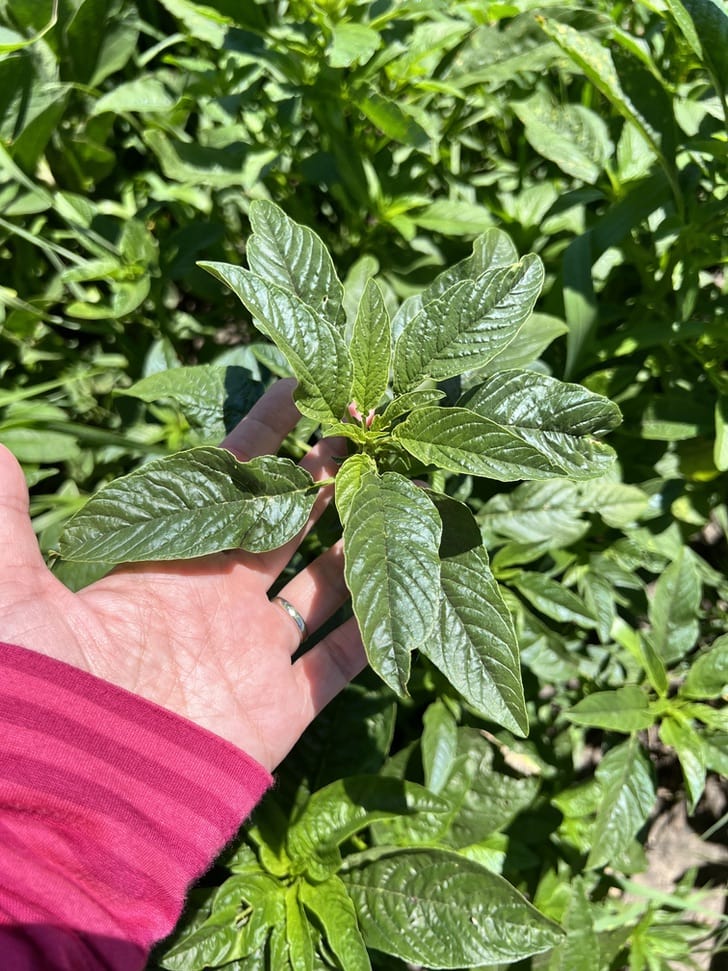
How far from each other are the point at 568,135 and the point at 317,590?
3.67 ft

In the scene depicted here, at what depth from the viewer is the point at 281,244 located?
1.20 m

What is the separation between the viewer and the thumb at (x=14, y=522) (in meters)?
1.21

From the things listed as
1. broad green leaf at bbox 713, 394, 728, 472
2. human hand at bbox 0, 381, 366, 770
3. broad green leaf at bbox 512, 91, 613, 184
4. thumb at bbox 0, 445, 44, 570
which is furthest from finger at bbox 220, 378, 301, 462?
broad green leaf at bbox 713, 394, 728, 472

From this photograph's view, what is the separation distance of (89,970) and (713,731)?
1291 mm

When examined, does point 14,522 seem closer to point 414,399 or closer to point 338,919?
point 414,399

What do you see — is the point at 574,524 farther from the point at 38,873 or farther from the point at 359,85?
the point at 38,873

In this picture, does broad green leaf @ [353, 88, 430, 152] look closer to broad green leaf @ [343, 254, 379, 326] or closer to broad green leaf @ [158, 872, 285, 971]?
broad green leaf @ [343, 254, 379, 326]

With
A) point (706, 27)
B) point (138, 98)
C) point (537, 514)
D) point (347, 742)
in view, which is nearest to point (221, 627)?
point (347, 742)

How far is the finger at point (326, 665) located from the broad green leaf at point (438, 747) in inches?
9.7

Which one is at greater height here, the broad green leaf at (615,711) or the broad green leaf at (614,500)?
the broad green leaf at (614,500)

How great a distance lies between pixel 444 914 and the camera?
4.69 feet

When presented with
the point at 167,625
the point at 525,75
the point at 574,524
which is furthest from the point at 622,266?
the point at 167,625

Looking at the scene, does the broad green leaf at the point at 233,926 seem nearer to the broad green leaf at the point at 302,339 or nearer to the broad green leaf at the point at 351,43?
the broad green leaf at the point at 302,339

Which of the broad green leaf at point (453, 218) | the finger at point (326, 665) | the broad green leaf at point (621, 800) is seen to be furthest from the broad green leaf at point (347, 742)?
the broad green leaf at point (453, 218)
